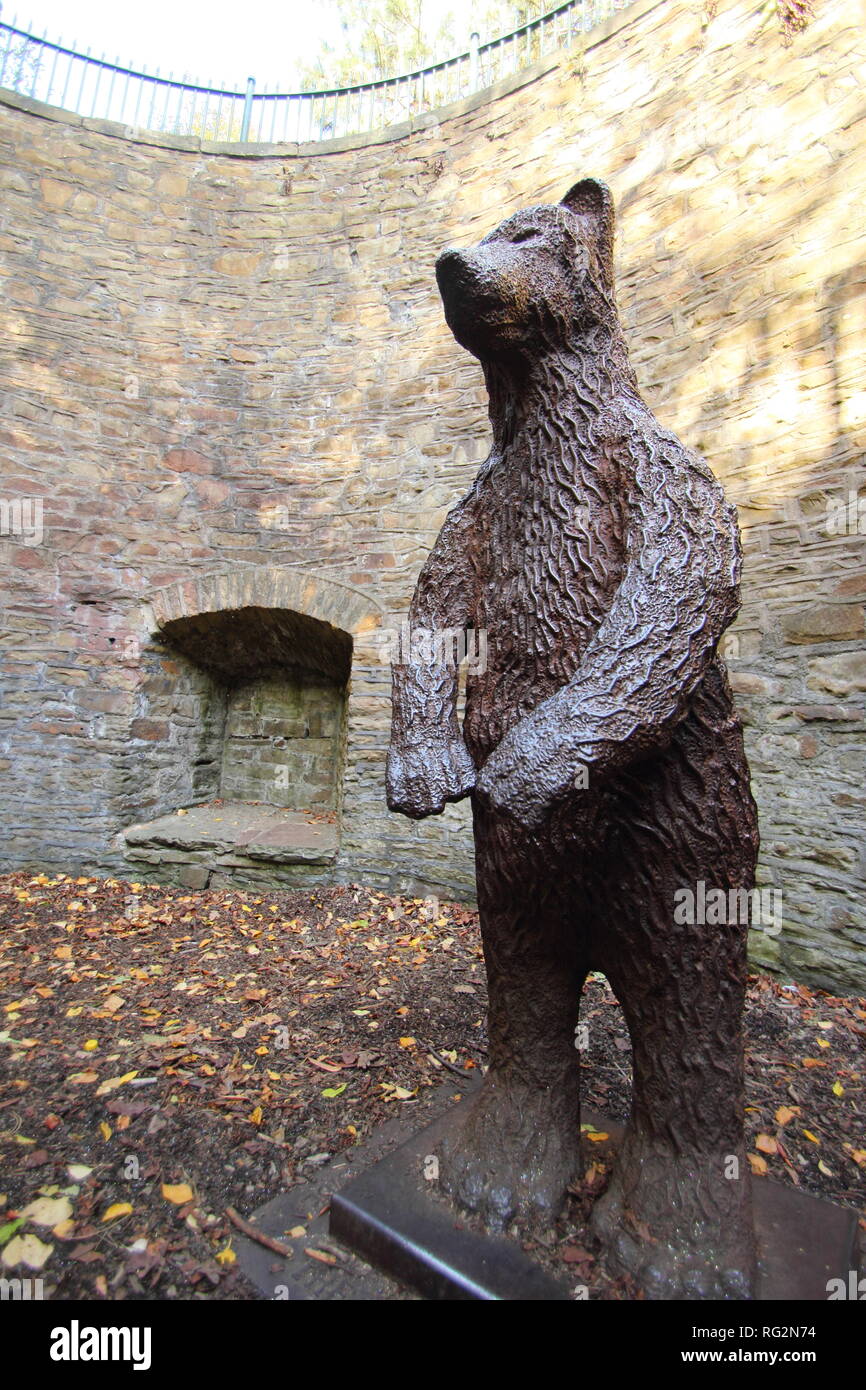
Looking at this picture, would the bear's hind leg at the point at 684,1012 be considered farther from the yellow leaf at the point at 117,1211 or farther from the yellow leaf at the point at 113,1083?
the yellow leaf at the point at 113,1083

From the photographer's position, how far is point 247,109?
256 inches

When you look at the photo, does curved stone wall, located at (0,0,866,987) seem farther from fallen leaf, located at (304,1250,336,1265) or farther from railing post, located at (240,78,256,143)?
fallen leaf, located at (304,1250,336,1265)

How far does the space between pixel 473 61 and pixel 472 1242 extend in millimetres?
8169

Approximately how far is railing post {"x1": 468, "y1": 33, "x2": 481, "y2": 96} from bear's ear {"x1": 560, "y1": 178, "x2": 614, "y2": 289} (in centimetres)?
586

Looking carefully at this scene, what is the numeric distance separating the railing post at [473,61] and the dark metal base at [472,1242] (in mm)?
7883

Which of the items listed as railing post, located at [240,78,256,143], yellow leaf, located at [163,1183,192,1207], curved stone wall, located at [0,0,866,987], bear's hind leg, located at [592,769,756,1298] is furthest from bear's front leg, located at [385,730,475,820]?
railing post, located at [240,78,256,143]

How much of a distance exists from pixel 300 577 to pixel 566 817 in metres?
4.23

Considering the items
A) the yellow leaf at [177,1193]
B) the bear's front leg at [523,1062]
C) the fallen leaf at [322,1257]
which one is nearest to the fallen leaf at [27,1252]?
the yellow leaf at [177,1193]

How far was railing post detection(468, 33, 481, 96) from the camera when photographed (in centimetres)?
590

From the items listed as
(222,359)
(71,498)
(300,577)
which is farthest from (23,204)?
(300,577)

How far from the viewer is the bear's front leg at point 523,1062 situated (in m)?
1.42

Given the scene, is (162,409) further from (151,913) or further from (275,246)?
(151,913)

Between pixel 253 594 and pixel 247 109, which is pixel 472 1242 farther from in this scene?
pixel 247 109

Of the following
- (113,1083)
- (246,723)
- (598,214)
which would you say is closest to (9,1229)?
(113,1083)
